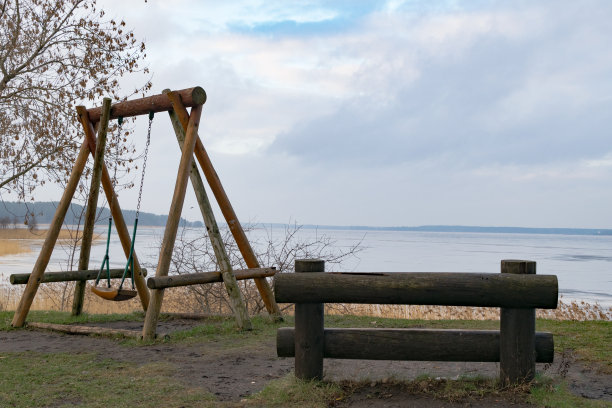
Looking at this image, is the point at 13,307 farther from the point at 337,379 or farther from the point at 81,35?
the point at 337,379

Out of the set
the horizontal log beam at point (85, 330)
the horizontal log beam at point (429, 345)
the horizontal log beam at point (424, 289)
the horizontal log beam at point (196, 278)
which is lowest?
the horizontal log beam at point (85, 330)

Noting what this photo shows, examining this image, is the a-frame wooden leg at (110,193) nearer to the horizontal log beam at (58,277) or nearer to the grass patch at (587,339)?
the horizontal log beam at (58,277)

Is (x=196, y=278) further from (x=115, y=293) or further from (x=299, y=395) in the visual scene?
(x=299, y=395)

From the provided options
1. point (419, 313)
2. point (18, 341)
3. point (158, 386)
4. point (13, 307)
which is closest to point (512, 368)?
point (158, 386)

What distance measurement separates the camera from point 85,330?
842cm

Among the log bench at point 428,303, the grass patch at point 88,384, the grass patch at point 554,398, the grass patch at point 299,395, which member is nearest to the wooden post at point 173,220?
the grass patch at point 88,384

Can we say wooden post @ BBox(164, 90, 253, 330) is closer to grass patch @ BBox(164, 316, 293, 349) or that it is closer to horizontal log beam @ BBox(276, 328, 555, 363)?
grass patch @ BBox(164, 316, 293, 349)

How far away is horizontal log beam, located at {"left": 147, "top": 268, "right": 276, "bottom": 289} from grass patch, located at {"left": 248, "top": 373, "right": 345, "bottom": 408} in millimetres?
2880

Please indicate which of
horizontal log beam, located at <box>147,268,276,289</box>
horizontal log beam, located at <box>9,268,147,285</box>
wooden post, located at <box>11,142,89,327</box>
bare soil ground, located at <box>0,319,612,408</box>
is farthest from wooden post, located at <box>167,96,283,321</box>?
horizontal log beam, located at <box>9,268,147,285</box>

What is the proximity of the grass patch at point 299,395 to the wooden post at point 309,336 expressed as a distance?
0.31 feet

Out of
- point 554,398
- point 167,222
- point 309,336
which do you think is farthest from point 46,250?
point 554,398

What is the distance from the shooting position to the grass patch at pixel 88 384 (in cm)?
500

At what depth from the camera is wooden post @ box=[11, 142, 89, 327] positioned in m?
9.09

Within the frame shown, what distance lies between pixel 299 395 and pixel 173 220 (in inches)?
147
